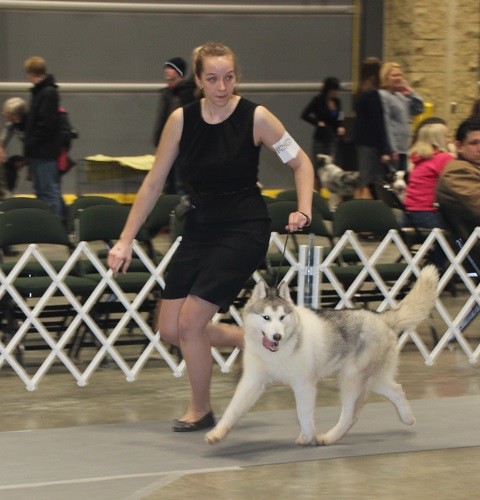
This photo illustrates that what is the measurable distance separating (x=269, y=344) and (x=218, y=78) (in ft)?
3.50

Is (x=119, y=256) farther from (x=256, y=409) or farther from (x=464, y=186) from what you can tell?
(x=464, y=186)

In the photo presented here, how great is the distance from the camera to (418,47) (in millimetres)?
14211

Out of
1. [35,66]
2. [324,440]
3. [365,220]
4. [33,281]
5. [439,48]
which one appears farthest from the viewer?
[439,48]

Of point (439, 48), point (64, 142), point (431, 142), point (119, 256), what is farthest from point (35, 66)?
point (119, 256)

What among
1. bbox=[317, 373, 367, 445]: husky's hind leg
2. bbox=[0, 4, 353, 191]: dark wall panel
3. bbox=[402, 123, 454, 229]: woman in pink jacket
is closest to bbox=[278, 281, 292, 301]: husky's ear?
bbox=[317, 373, 367, 445]: husky's hind leg

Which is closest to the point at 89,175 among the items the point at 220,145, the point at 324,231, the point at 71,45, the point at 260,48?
the point at 71,45

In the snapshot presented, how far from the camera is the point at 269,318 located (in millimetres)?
4973

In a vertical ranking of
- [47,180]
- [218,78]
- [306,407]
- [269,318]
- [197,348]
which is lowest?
[47,180]

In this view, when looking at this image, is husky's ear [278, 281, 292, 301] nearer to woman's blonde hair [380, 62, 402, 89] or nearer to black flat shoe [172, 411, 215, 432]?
black flat shoe [172, 411, 215, 432]

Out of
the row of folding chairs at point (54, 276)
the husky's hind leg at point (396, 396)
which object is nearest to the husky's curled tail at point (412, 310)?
the husky's hind leg at point (396, 396)

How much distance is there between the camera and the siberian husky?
5.01 metres

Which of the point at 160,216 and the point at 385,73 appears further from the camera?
the point at 385,73

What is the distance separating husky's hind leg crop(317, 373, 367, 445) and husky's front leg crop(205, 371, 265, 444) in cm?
37

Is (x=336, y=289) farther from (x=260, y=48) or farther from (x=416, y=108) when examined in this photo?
(x=260, y=48)
